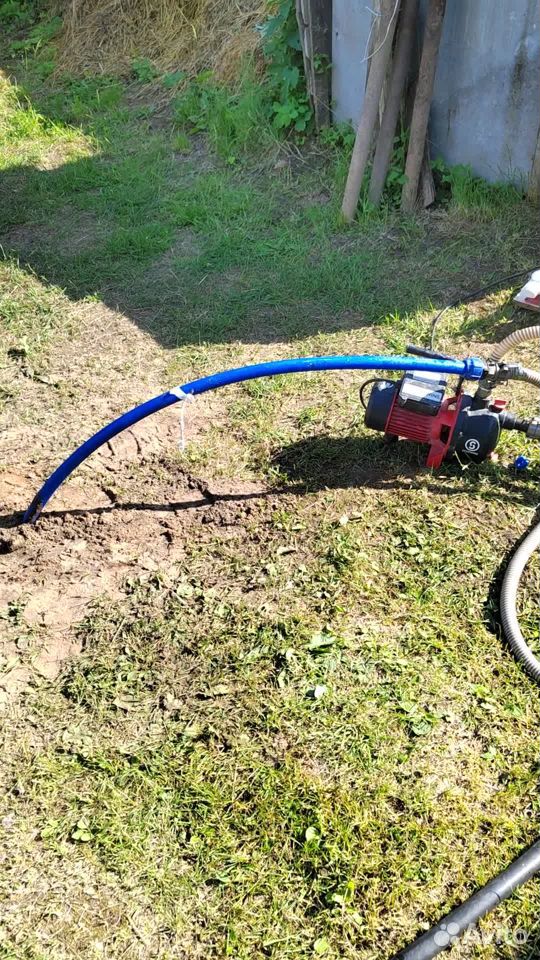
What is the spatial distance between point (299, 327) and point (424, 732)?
8.39 feet

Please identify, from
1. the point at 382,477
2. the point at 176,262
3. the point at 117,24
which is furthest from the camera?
the point at 117,24

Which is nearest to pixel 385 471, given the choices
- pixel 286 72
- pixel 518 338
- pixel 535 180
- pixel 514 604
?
pixel 518 338

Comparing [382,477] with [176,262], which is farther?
[176,262]

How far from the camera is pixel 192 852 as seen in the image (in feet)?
7.67

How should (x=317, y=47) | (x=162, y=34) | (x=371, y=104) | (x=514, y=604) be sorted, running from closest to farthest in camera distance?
1. (x=514, y=604)
2. (x=371, y=104)
3. (x=317, y=47)
4. (x=162, y=34)

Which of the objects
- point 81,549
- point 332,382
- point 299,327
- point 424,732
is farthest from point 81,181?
point 424,732

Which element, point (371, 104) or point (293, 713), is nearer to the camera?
point (293, 713)

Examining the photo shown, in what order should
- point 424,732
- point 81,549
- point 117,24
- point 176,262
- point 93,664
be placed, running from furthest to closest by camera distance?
point 117,24 < point 176,262 < point 81,549 < point 93,664 < point 424,732

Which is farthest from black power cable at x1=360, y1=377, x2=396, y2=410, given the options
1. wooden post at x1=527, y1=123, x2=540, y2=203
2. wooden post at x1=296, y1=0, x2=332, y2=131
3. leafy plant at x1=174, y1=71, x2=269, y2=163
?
leafy plant at x1=174, y1=71, x2=269, y2=163

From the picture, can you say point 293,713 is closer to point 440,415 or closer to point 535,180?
point 440,415

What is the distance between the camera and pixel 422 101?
494 cm

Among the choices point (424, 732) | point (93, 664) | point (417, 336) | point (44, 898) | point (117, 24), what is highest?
point (117, 24)

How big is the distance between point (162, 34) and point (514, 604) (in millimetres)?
6835

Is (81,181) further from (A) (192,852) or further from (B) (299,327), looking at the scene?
(A) (192,852)
